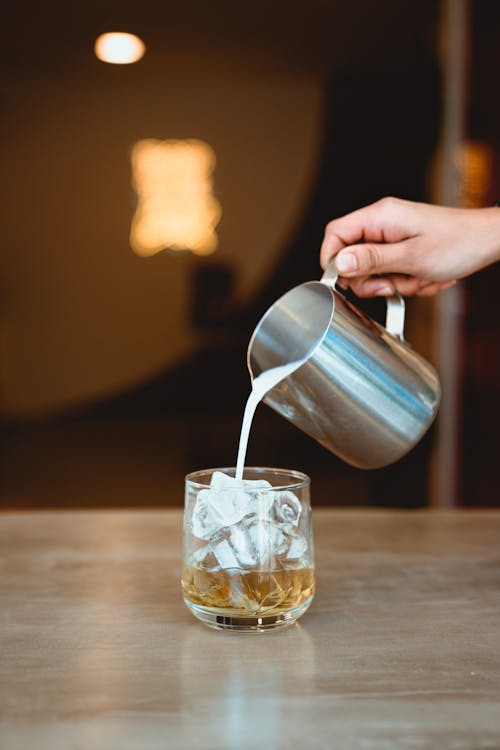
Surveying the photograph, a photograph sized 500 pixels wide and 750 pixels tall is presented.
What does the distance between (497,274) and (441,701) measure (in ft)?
9.69

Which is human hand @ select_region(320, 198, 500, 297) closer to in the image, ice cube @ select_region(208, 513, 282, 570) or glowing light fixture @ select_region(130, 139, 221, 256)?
ice cube @ select_region(208, 513, 282, 570)

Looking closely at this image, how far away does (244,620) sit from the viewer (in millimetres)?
872

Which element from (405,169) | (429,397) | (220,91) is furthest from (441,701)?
(220,91)

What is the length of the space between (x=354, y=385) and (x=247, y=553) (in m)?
0.26

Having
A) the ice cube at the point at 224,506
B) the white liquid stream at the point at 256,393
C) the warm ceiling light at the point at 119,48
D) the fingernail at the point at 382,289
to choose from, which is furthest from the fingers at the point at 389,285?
the warm ceiling light at the point at 119,48

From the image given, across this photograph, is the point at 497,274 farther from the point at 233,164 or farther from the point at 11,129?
the point at 11,129

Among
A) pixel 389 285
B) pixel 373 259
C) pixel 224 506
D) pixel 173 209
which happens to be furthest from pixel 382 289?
pixel 173 209

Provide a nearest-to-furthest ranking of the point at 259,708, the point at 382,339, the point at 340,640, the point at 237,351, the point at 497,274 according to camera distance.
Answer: the point at 259,708, the point at 340,640, the point at 382,339, the point at 497,274, the point at 237,351

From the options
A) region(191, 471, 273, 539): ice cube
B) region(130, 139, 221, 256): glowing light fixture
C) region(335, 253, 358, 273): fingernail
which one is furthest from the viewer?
region(130, 139, 221, 256): glowing light fixture

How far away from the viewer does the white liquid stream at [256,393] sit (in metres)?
0.93

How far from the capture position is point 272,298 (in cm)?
428

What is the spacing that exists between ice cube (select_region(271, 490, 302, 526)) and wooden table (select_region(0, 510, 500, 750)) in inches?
4.8

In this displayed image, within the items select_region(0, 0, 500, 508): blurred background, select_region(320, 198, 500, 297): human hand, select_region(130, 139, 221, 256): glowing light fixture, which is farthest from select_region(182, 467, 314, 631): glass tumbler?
select_region(130, 139, 221, 256): glowing light fixture

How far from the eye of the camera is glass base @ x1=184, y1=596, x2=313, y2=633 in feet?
2.86
